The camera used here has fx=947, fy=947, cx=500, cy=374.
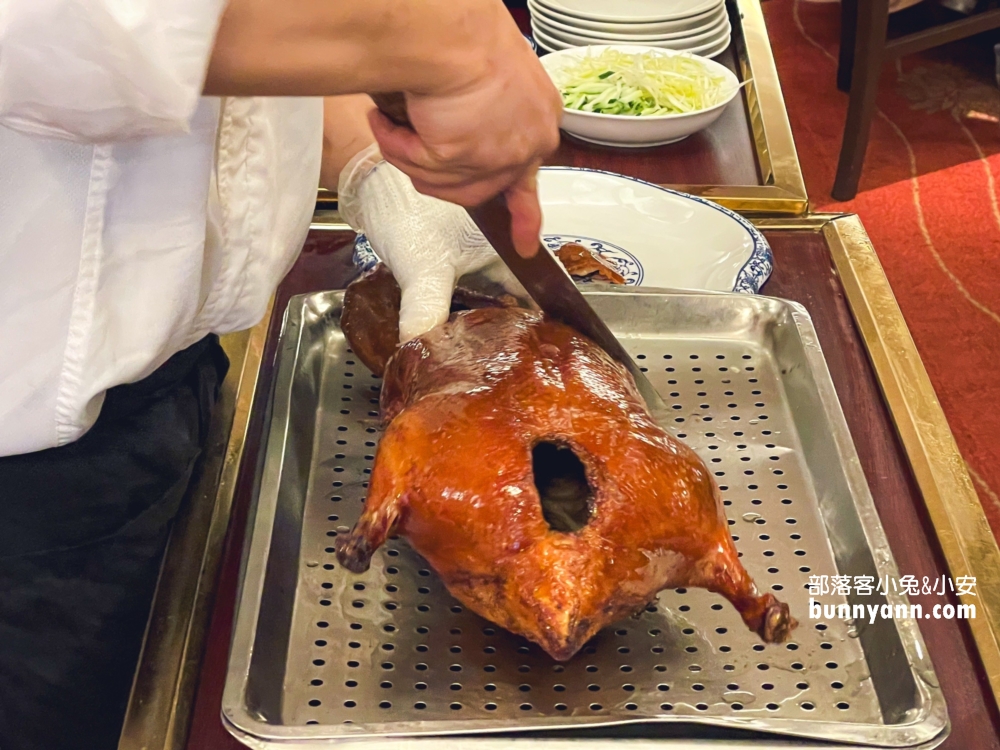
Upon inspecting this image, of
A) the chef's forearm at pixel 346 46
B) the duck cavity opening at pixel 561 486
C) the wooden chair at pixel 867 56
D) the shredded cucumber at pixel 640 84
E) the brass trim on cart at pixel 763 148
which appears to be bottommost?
the wooden chair at pixel 867 56

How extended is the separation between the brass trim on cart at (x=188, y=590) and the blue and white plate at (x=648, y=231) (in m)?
0.30

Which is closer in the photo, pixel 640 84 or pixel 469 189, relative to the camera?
pixel 469 189

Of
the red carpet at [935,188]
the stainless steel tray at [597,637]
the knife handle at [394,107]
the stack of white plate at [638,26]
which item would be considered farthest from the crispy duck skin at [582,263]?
the red carpet at [935,188]

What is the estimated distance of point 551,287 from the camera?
2.86ft

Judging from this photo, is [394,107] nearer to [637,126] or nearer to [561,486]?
[561,486]

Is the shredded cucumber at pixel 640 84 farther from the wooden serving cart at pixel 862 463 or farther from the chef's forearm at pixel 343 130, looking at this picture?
the chef's forearm at pixel 343 130

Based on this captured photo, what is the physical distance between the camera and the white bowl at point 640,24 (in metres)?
1.92

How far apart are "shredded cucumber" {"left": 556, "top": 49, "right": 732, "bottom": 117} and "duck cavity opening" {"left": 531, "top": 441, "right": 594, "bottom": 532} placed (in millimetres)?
951

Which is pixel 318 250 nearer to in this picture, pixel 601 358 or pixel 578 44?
pixel 601 358

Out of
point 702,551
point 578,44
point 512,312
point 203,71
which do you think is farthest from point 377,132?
point 578,44

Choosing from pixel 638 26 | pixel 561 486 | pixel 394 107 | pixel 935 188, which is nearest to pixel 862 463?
pixel 561 486

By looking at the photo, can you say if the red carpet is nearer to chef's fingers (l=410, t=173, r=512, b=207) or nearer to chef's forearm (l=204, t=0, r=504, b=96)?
chef's fingers (l=410, t=173, r=512, b=207)

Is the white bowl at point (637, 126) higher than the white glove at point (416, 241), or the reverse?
the white glove at point (416, 241)

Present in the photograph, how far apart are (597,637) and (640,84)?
1231mm
